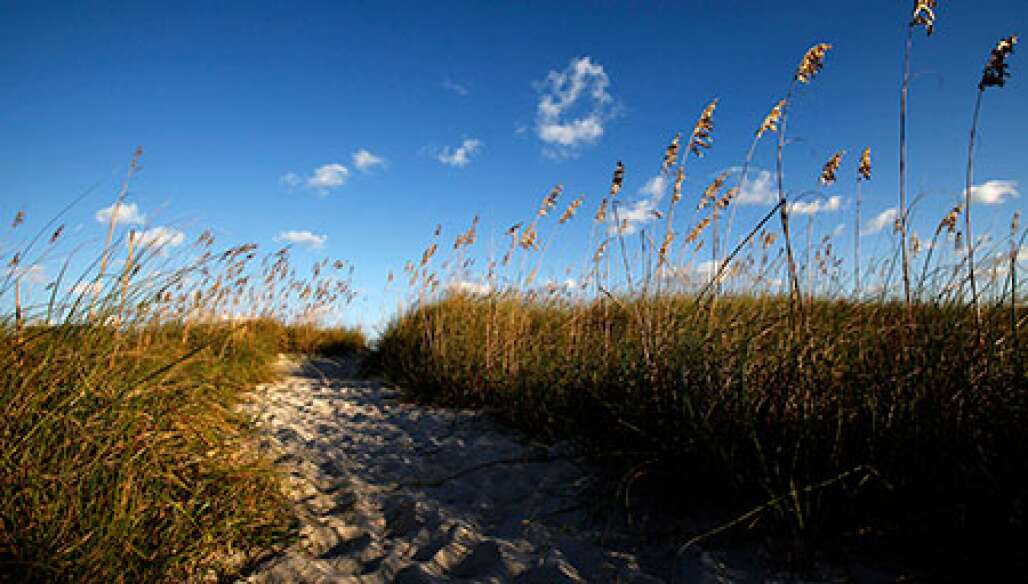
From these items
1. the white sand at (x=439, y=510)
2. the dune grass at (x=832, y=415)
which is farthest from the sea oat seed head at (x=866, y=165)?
the white sand at (x=439, y=510)

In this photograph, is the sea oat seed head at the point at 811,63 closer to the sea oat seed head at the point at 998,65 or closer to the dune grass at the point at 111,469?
the sea oat seed head at the point at 998,65

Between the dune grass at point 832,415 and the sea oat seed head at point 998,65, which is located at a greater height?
the sea oat seed head at point 998,65

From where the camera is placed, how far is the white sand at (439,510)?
176cm

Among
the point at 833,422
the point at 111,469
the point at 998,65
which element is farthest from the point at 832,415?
the point at 111,469

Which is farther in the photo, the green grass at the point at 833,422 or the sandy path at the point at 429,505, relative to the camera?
the sandy path at the point at 429,505

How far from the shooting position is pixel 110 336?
7.34ft

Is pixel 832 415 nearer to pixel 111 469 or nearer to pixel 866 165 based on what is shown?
pixel 866 165

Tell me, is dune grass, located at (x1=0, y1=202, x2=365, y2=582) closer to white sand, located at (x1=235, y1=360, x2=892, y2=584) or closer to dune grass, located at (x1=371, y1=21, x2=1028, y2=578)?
white sand, located at (x1=235, y1=360, x2=892, y2=584)

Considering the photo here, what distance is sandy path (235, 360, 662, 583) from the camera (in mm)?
1785

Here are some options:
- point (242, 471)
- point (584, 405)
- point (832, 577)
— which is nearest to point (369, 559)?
point (242, 471)

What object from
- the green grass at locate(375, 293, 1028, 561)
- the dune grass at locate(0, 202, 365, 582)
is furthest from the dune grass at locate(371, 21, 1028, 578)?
the dune grass at locate(0, 202, 365, 582)

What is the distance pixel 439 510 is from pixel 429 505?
0.27 feet

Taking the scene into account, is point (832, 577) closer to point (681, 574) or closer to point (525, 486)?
point (681, 574)

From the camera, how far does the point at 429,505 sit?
7.74 feet
